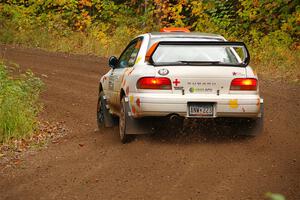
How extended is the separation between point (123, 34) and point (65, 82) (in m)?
8.82

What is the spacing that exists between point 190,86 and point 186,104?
0.25 metres

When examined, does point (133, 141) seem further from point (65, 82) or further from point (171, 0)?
point (171, 0)

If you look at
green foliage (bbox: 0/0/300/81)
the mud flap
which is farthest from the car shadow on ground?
green foliage (bbox: 0/0/300/81)

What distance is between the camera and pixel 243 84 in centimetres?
977

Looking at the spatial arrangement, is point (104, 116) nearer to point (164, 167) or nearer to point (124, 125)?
point (124, 125)

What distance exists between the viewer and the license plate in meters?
9.59

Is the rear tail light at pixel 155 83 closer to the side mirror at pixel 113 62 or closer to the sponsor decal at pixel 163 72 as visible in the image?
the sponsor decal at pixel 163 72

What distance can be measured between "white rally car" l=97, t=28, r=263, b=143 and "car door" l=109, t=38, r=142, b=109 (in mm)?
505

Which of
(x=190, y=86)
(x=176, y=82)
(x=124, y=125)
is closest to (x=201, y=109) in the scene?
(x=190, y=86)

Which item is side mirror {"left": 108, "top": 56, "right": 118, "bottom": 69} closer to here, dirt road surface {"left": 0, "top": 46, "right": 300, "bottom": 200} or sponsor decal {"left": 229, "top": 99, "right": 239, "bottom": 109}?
dirt road surface {"left": 0, "top": 46, "right": 300, "bottom": 200}

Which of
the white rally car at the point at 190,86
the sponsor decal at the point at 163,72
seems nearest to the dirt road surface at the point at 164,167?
Answer: the white rally car at the point at 190,86

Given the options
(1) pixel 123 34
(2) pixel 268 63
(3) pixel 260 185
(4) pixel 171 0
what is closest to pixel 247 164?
(3) pixel 260 185

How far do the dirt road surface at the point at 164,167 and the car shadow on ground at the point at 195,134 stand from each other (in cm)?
2

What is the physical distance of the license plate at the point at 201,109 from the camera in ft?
→ 31.5
